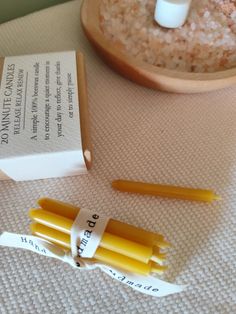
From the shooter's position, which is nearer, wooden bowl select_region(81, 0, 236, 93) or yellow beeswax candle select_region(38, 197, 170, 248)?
yellow beeswax candle select_region(38, 197, 170, 248)

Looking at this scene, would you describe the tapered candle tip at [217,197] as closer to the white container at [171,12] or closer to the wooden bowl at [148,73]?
the wooden bowl at [148,73]

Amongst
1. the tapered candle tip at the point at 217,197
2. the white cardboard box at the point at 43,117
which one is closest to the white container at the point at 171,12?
the white cardboard box at the point at 43,117

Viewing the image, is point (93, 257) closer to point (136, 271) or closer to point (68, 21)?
point (136, 271)

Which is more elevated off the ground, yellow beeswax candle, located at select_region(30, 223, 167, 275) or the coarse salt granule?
the coarse salt granule

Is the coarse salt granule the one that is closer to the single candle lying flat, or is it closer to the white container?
the white container

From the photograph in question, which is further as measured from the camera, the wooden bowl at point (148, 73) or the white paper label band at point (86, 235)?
the wooden bowl at point (148, 73)

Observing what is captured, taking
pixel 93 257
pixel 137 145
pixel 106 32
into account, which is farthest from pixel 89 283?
pixel 106 32

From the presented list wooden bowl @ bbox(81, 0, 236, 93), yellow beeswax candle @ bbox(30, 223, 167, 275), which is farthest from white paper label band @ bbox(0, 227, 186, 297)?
wooden bowl @ bbox(81, 0, 236, 93)
